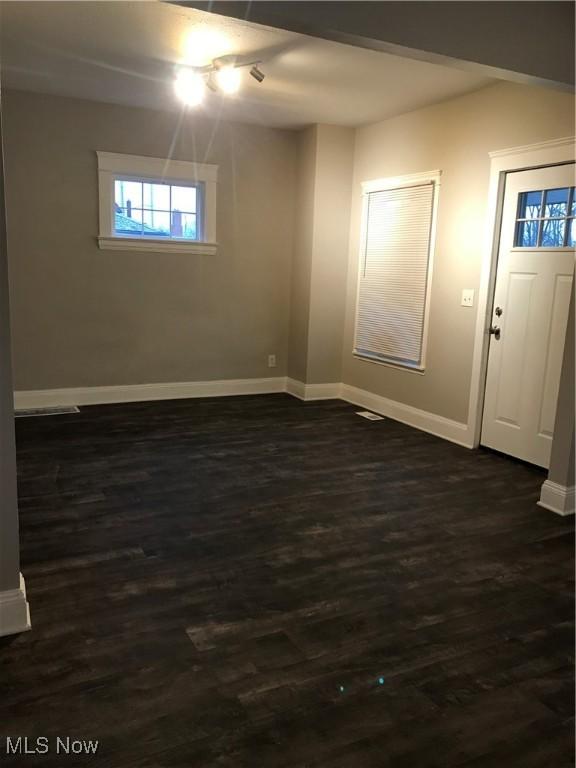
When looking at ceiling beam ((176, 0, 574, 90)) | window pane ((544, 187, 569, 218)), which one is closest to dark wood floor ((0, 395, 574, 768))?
window pane ((544, 187, 569, 218))

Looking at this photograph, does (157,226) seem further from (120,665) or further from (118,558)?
(120,665)

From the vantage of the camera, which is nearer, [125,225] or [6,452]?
[6,452]

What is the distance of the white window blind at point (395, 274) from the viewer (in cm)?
495

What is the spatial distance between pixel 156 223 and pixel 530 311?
3.30m

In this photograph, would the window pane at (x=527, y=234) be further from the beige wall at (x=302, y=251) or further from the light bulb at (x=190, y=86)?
the light bulb at (x=190, y=86)

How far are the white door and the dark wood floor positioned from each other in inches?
10.8

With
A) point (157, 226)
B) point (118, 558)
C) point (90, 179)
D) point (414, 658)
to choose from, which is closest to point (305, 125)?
point (157, 226)

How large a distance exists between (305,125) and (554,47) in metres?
3.16

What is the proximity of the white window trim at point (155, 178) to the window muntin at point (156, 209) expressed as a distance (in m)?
0.08

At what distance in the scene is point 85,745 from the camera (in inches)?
65.4

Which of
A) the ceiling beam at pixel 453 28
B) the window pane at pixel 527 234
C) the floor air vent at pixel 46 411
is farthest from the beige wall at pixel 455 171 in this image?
the floor air vent at pixel 46 411

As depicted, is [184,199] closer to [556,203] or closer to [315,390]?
[315,390]

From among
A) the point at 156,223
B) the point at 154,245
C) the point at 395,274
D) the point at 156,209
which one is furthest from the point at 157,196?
the point at 395,274

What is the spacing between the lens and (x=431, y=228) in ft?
15.9
